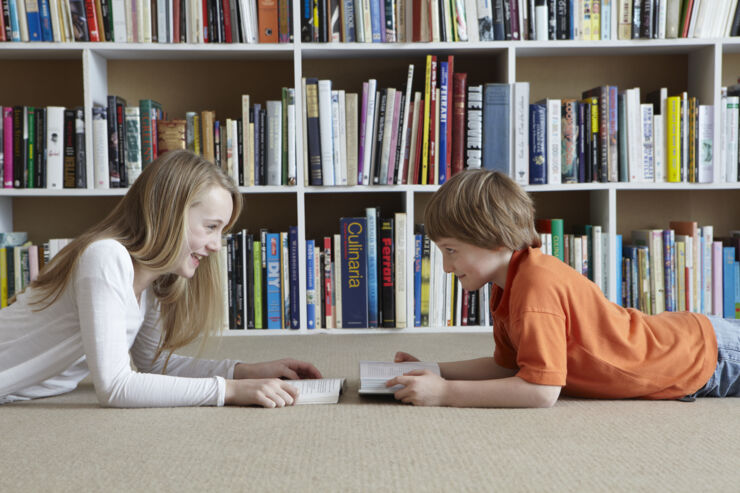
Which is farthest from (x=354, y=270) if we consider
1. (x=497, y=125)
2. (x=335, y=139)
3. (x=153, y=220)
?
(x=153, y=220)

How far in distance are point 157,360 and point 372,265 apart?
835 millimetres

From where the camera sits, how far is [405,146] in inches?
83.4

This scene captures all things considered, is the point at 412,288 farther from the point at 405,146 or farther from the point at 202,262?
the point at 202,262

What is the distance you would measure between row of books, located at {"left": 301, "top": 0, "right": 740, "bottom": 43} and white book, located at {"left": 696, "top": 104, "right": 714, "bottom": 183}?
0.79 feet

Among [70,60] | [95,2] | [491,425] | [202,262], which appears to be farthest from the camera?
[70,60]

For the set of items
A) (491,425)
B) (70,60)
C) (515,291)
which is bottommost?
(491,425)

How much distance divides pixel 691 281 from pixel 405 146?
39.3 inches

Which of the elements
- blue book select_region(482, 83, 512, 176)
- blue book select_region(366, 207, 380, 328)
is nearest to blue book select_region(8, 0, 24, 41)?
blue book select_region(366, 207, 380, 328)

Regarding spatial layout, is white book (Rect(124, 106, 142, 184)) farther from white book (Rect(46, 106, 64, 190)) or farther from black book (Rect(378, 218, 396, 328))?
black book (Rect(378, 218, 396, 328))

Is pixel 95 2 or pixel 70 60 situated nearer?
pixel 95 2

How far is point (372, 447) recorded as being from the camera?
0.97 m

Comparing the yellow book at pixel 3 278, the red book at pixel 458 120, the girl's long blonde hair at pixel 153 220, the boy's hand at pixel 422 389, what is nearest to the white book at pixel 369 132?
the red book at pixel 458 120

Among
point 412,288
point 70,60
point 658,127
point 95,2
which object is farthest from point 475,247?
point 70,60

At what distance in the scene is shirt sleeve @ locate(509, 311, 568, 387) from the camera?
112 cm
